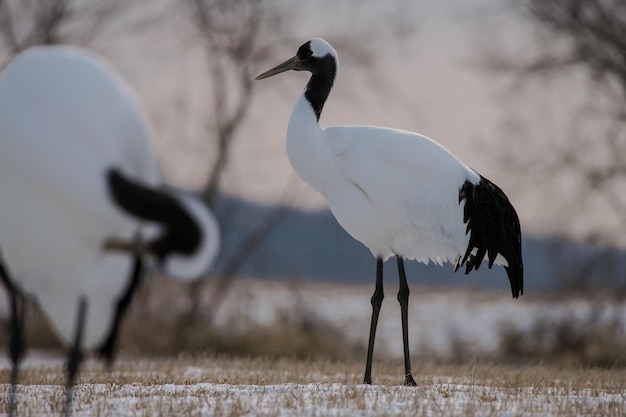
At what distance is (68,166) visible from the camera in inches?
195

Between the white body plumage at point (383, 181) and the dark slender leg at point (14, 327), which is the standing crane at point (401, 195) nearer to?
the white body plumage at point (383, 181)

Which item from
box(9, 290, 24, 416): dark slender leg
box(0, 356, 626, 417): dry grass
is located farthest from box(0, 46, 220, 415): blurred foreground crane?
box(0, 356, 626, 417): dry grass

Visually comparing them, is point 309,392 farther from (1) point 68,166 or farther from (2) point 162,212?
(1) point 68,166

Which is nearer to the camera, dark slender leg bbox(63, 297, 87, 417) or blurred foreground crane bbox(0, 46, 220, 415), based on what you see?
blurred foreground crane bbox(0, 46, 220, 415)

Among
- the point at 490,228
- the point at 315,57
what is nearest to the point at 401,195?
the point at 490,228

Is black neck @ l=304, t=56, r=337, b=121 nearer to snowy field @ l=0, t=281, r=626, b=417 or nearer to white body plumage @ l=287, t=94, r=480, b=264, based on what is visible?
white body plumage @ l=287, t=94, r=480, b=264

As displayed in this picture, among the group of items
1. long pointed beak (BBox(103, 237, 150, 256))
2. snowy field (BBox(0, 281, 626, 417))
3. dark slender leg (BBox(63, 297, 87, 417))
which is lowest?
snowy field (BBox(0, 281, 626, 417))

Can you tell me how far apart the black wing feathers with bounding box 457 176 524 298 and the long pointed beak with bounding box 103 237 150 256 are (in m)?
3.26

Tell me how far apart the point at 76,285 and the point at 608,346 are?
10427mm

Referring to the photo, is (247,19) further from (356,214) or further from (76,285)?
(76,285)

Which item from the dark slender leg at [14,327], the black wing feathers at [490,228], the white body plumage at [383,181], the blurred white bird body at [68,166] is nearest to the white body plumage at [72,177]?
the blurred white bird body at [68,166]

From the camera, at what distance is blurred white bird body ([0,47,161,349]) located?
16.3 ft

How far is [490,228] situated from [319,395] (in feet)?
6.84

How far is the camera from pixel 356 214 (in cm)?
737
